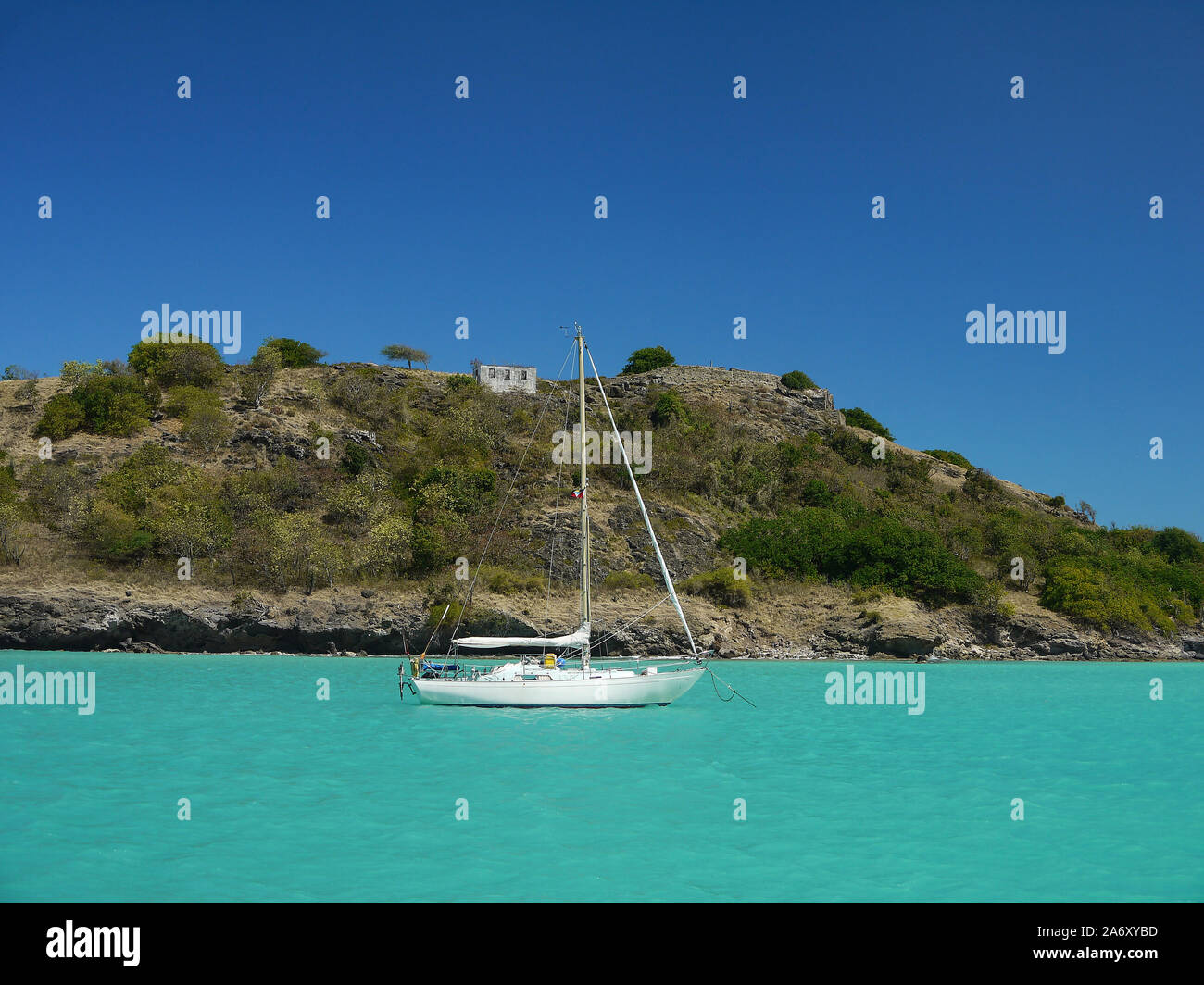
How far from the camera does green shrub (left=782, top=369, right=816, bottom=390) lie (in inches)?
3649

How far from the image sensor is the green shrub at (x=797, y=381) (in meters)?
92.7

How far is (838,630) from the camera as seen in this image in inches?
2014

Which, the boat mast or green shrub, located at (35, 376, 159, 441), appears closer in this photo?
the boat mast

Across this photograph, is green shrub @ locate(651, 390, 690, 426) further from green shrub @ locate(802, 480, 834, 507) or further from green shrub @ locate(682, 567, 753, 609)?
green shrub @ locate(682, 567, 753, 609)

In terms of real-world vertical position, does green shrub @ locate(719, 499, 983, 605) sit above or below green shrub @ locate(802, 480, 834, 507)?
below

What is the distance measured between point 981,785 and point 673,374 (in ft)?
242

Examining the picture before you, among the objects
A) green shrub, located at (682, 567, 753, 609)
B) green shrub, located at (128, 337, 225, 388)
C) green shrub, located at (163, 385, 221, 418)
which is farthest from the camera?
green shrub, located at (128, 337, 225, 388)

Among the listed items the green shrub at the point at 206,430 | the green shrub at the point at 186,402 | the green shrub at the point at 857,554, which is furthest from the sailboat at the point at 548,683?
the green shrub at the point at 186,402

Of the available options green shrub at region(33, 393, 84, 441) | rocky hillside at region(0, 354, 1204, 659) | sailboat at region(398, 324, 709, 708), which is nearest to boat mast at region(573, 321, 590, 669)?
sailboat at region(398, 324, 709, 708)

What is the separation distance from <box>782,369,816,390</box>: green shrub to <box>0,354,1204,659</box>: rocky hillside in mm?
16298

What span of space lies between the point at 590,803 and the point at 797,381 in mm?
82563

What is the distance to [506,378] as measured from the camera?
82.9m
